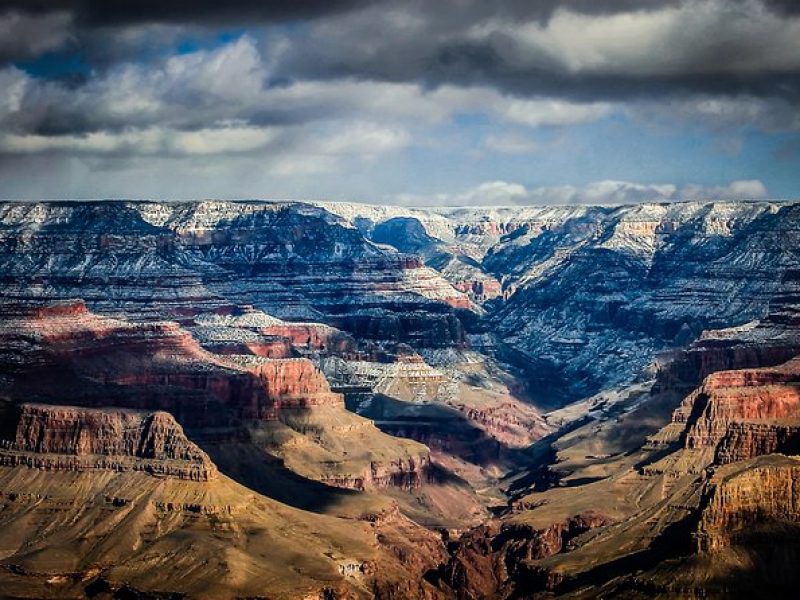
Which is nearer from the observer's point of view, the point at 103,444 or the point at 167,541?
the point at 167,541

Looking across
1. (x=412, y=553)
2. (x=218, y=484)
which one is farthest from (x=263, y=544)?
Answer: (x=412, y=553)

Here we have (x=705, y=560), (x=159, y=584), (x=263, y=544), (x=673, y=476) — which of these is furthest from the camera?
(x=673, y=476)

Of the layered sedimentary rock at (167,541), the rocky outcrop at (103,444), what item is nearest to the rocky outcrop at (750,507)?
the layered sedimentary rock at (167,541)

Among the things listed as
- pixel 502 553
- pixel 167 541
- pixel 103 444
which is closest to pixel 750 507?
pixel 167 541

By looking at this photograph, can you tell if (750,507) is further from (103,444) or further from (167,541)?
(103,444)

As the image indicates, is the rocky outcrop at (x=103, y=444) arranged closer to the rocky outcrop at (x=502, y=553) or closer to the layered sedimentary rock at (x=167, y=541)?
the layered sedimentary rock at (x=167, y=541)

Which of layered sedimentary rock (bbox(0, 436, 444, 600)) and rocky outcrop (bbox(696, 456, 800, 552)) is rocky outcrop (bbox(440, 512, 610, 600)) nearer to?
layered sedimentary rock (bbox(0, 436, 444, 600))

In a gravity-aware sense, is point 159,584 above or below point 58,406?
below

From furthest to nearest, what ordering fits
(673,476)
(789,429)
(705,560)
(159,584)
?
(673,476) < (789,429) < (159,584) < (705,560)

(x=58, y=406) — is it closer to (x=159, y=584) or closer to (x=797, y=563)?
(x=159, y=584)
